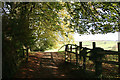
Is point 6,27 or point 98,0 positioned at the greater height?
point 98,0

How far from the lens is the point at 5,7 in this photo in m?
8.13

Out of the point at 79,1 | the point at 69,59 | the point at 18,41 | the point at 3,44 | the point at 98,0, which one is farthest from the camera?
the point at 69,59

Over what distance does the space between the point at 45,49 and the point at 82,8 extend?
43.3 feet

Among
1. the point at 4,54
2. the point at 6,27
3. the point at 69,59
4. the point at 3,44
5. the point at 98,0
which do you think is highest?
the point at 98,0

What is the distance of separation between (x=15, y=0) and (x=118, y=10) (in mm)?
6727

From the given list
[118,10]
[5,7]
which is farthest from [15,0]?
[118,10]

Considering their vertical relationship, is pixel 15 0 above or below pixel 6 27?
above

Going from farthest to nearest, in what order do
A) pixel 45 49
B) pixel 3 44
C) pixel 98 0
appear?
pixel 45 49 → pixel 98 0 → pixel 3 44

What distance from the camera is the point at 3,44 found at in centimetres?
425

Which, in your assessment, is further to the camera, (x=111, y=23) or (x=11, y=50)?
(x=111, y=23)

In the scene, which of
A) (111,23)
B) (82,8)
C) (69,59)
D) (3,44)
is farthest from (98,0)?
(3,44)

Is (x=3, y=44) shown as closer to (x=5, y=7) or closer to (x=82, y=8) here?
(x=5, y=7)

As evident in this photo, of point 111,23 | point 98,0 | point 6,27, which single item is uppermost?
point 98,0

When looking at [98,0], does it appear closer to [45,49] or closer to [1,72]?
[1,72]
